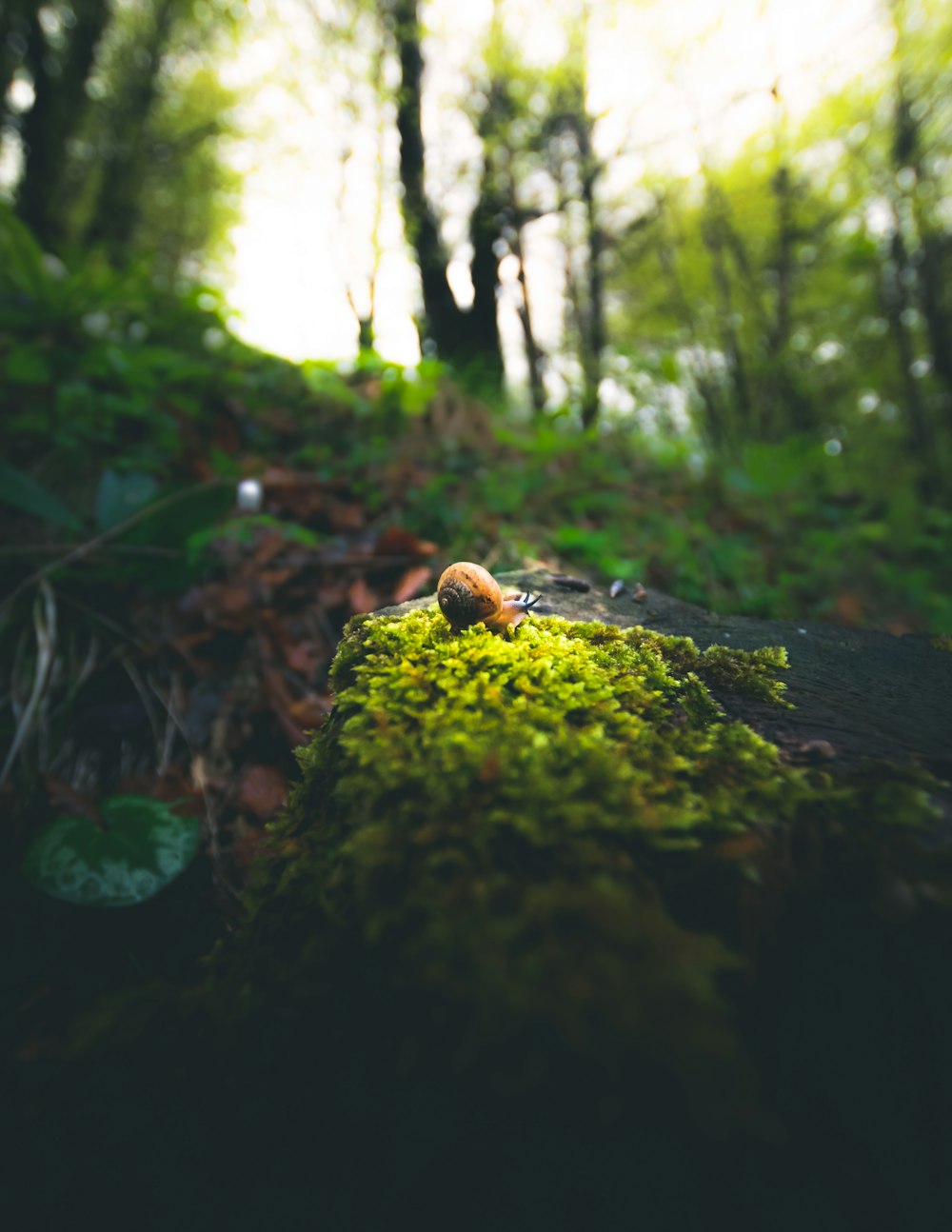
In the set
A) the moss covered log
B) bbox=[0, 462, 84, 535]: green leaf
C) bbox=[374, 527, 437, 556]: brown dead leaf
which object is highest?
bbox=[0, 462, 84, 535]: green leaf

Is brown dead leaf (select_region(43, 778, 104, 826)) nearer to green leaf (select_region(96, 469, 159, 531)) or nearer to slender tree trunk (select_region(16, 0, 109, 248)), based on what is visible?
green leaf (select_region(96, 469, 159, 531))

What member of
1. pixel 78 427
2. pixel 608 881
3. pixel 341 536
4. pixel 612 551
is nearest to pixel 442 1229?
pixel 608 881

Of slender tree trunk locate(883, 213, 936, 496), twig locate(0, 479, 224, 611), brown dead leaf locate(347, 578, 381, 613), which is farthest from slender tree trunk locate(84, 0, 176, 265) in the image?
slender tree trunk locate(883, 213, 936, 496)

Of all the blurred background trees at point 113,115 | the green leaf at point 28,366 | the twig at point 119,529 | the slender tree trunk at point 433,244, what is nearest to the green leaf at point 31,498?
the twig at point 119,529

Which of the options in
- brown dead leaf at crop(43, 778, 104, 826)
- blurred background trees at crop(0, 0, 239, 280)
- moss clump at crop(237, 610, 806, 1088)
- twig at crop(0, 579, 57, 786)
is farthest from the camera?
blurred background trees at crop(0, 0, 239, 280)

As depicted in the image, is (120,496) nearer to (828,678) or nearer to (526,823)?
(526,823)

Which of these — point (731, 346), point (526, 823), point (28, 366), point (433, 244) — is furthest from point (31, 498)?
point (731, 346)

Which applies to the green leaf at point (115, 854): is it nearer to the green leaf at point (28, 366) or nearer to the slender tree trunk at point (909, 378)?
the green leaf at point (28, 366)
